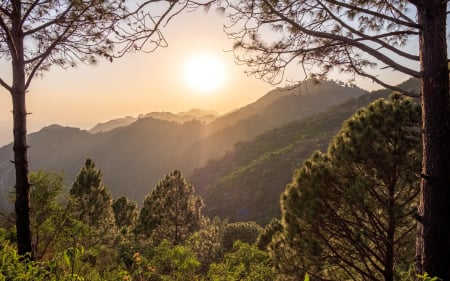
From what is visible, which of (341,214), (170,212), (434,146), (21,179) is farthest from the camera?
(170,212)

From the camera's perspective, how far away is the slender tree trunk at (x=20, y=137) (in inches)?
258

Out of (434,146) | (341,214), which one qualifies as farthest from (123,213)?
(434,146)

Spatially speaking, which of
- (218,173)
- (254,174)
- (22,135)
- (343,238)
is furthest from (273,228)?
(218,173)

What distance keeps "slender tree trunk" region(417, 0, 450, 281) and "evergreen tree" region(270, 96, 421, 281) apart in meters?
3.17

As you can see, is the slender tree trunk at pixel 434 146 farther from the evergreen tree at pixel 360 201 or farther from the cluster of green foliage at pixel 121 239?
the evergreen tree at pixel 360 201

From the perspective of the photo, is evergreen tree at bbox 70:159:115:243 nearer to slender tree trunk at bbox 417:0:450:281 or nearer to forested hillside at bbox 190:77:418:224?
slender tree trunk at bbox 417:0:450:281

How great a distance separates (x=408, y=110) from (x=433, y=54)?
338 centimetres

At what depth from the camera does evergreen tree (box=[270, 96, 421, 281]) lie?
7656 millimetres

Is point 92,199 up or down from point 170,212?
up

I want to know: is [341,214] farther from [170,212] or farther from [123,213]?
[123,213]

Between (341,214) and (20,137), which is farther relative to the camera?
(341,214)

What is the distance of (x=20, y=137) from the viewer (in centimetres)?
666

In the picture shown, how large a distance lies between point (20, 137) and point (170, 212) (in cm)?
1846

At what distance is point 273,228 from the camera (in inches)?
723
